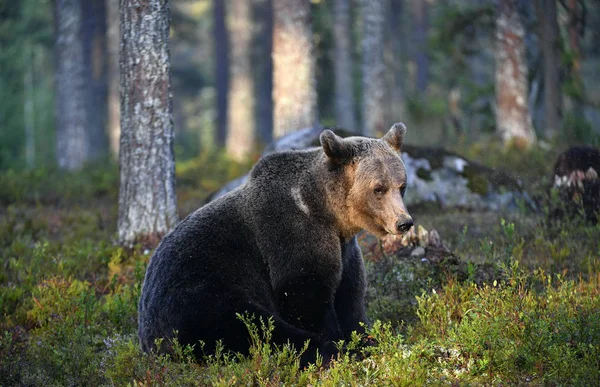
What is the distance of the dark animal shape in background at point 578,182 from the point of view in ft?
32.8

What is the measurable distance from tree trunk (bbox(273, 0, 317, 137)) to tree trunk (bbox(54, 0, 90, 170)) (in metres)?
9.13

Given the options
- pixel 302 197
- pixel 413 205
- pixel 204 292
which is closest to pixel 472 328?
pixel 302 197

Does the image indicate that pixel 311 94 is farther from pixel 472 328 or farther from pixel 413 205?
pixel 472 328

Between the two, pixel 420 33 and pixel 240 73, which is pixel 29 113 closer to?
pixel 240 73

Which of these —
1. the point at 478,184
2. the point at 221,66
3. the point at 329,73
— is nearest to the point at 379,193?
the point at 478,184

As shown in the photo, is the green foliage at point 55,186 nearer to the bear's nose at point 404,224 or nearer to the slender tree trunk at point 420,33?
the bear's nose at point 404,224

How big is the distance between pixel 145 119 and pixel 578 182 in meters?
6.23

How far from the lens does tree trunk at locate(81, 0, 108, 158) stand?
33344 millimetres

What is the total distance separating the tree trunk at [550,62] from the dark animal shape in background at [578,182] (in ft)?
23.3

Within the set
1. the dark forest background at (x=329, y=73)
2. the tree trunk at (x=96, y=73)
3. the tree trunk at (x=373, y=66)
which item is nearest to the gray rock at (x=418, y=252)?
the dark forest background at (x=329, y=73)

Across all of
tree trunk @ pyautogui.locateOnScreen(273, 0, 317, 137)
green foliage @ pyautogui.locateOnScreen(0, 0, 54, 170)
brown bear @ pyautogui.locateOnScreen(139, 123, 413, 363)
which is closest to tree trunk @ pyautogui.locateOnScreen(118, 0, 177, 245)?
brown bear @ pyautogui.locateOnScreen(139, 123, 413, 363)

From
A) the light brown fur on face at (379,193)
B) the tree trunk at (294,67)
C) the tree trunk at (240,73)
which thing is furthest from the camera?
the tree trunk at (240,73)

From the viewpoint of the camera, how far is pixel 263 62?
3988 cm

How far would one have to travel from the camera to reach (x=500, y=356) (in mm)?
5445
